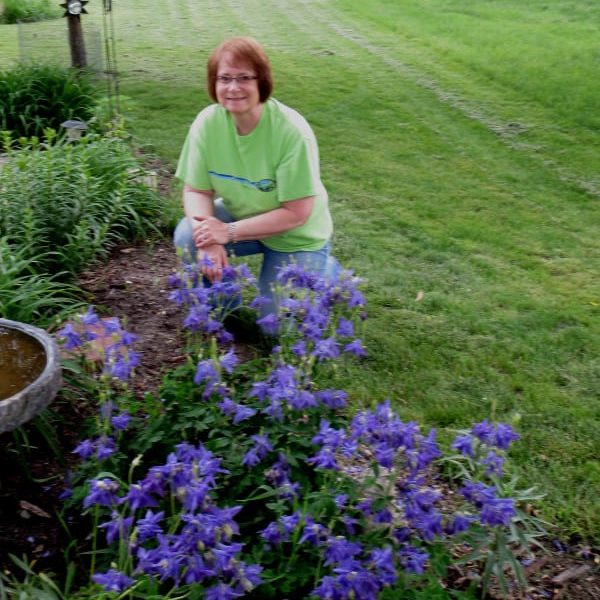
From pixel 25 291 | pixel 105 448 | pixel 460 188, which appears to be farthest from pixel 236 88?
pixel 460 188

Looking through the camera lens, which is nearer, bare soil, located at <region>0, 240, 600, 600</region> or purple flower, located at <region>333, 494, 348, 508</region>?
purple flower, located at <region>333, 494, 348, 508</region>

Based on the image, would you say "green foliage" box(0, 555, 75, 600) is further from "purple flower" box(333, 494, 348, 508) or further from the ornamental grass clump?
"purple flower" box(333, 494, 348, 508)

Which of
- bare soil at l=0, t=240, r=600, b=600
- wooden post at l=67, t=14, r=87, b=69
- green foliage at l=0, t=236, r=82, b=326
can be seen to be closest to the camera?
bare soil at l=0, t=240, r=600, b=600

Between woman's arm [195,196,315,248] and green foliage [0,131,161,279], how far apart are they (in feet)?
2.51

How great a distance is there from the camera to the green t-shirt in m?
3.64

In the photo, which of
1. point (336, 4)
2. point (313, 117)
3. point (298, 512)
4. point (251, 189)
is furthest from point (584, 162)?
point (336, 4)

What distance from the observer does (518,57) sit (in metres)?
9.88

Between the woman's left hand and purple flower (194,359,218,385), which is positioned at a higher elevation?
purple flower (194,359,218,385)

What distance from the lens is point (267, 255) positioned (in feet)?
13.3

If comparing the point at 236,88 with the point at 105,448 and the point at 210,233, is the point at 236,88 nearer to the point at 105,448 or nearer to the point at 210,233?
the point at 210,233

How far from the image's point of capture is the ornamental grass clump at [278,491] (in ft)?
6.65

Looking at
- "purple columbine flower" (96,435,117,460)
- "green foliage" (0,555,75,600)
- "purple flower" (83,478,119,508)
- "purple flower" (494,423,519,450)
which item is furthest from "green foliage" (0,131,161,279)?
"purple flower" (494,423,519,450)

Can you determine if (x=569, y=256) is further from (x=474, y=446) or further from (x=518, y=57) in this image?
(x=518, y=57)

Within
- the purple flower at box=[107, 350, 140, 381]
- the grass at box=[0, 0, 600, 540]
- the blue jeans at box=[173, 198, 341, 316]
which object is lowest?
the grass at box=[0, 0, 600, 540]
